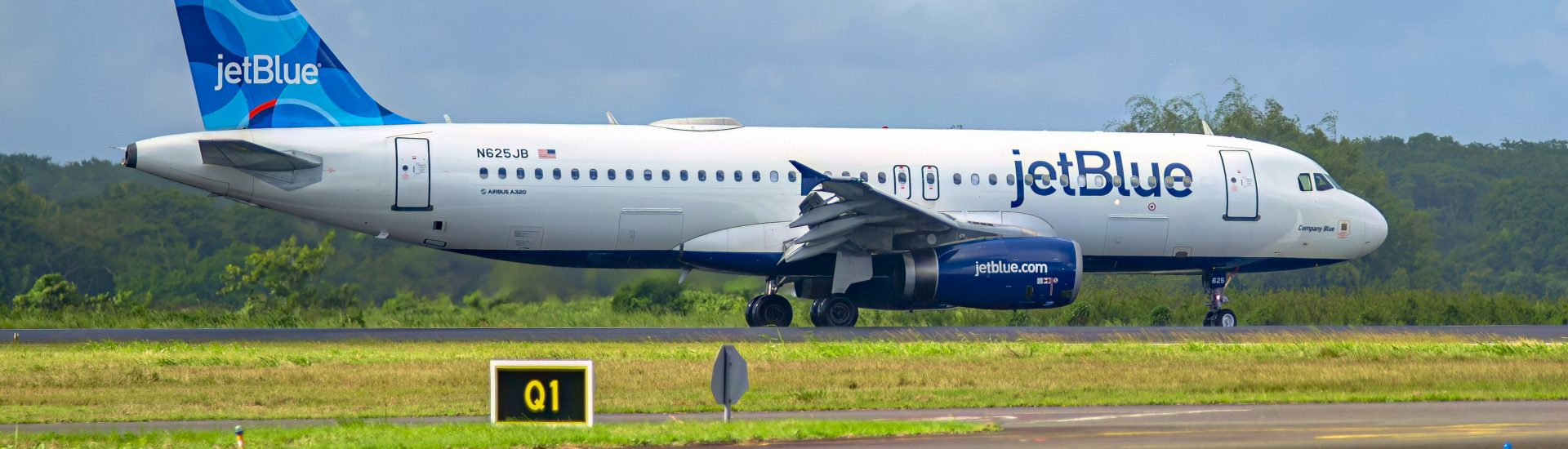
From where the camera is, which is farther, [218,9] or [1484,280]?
[1484,280]

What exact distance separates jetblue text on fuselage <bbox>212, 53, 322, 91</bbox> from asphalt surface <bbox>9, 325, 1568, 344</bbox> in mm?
3523

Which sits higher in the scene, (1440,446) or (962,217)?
(962,217)

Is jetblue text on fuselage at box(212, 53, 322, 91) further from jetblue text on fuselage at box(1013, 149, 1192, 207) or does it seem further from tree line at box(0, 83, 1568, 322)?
jetblue text on fuselage at box(1013, 149, 1192, 207)

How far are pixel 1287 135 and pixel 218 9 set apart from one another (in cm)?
3996

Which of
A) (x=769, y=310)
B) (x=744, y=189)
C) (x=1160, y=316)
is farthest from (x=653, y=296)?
(x=1160, y=316)

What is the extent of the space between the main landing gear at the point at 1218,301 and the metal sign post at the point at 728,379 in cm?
1635

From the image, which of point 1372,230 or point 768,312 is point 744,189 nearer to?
point 768,312

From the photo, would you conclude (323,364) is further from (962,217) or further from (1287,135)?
(1287,135)

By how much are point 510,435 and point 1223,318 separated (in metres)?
18.5

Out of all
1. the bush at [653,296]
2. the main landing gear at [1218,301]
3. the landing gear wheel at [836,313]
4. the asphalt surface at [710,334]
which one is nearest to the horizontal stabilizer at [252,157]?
the asphalt surface at [710,334]

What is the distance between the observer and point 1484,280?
60281mm

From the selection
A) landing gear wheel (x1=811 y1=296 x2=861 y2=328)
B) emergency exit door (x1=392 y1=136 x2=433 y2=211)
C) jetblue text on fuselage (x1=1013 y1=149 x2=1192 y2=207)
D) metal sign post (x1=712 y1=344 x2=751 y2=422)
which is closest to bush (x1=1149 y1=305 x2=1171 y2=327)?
jetblue text on fuselage (x1=1013 y1=149 x2=1192 y2=207)

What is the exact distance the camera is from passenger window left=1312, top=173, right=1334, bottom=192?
97.7ft

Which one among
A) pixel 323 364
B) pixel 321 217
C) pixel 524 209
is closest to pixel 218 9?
pixel 321 217
